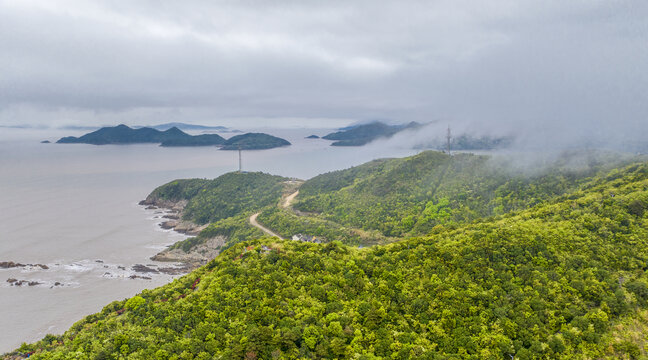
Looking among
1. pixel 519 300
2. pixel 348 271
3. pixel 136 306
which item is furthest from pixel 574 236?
pixel 136 306

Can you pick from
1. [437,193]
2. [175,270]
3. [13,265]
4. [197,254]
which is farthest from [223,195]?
[437,193]

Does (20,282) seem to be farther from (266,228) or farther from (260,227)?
(266,228)

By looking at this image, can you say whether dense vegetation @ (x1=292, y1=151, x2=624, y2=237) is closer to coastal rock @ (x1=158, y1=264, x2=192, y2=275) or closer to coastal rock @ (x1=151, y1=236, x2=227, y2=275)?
coastal rock @ (x1=151, y1=236, x2=227, y2=275)

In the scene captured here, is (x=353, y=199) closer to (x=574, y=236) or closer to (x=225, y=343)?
(x=574, y=236)

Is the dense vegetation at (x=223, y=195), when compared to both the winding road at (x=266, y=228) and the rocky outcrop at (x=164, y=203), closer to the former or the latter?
the rocky outcrop at (x=164, y=203)

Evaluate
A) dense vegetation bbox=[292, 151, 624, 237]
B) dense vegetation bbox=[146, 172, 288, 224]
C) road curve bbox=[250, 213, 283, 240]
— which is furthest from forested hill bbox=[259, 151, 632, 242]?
dense vegetation bbox=[146, 172, 288, 224]

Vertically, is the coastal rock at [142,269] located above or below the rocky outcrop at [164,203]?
below

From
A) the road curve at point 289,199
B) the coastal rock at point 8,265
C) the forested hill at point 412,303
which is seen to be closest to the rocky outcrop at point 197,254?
the road curve at point 289,199
